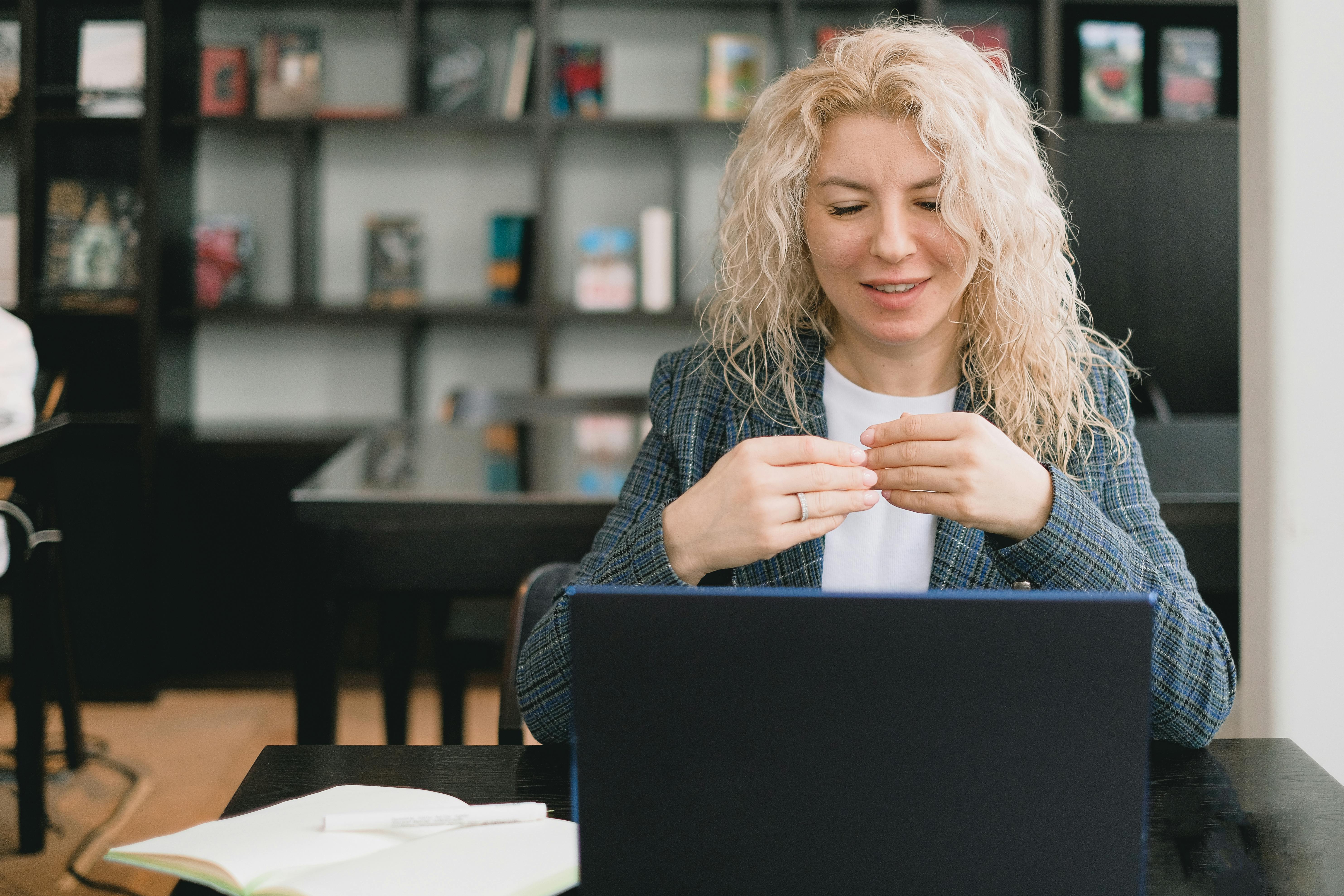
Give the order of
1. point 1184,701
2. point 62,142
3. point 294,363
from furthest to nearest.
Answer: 1. point 294,363
2. point 62,142
3. point 1184,701

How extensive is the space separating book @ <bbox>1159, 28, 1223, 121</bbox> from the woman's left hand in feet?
11.1

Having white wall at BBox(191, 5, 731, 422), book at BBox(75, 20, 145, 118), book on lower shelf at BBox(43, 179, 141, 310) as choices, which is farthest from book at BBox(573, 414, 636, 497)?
book at BBox(75, 20, 145, 118)

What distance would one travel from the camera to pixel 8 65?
375 centimetres

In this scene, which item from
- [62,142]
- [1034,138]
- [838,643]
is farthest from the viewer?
[62,142]

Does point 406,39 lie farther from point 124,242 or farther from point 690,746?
point 690,746

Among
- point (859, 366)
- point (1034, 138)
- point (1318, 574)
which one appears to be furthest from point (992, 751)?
point (1318, 574)

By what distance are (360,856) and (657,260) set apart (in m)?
3.29

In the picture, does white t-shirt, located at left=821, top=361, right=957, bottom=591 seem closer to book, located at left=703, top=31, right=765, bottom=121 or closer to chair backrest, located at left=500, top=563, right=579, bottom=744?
chair backrest, located at left=500, top=563, right=579, bottom=744

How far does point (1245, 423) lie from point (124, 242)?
11.2 feet

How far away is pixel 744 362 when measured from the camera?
132 centimetres

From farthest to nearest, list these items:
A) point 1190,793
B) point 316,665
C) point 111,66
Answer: point 111,66 < point 316,665 < point 1190,793

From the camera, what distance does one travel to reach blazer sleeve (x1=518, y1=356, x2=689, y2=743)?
105cm

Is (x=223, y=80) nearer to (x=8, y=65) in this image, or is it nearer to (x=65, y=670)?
(x=8, y=65)

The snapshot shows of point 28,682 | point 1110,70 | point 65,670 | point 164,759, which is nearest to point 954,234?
point 28,682
